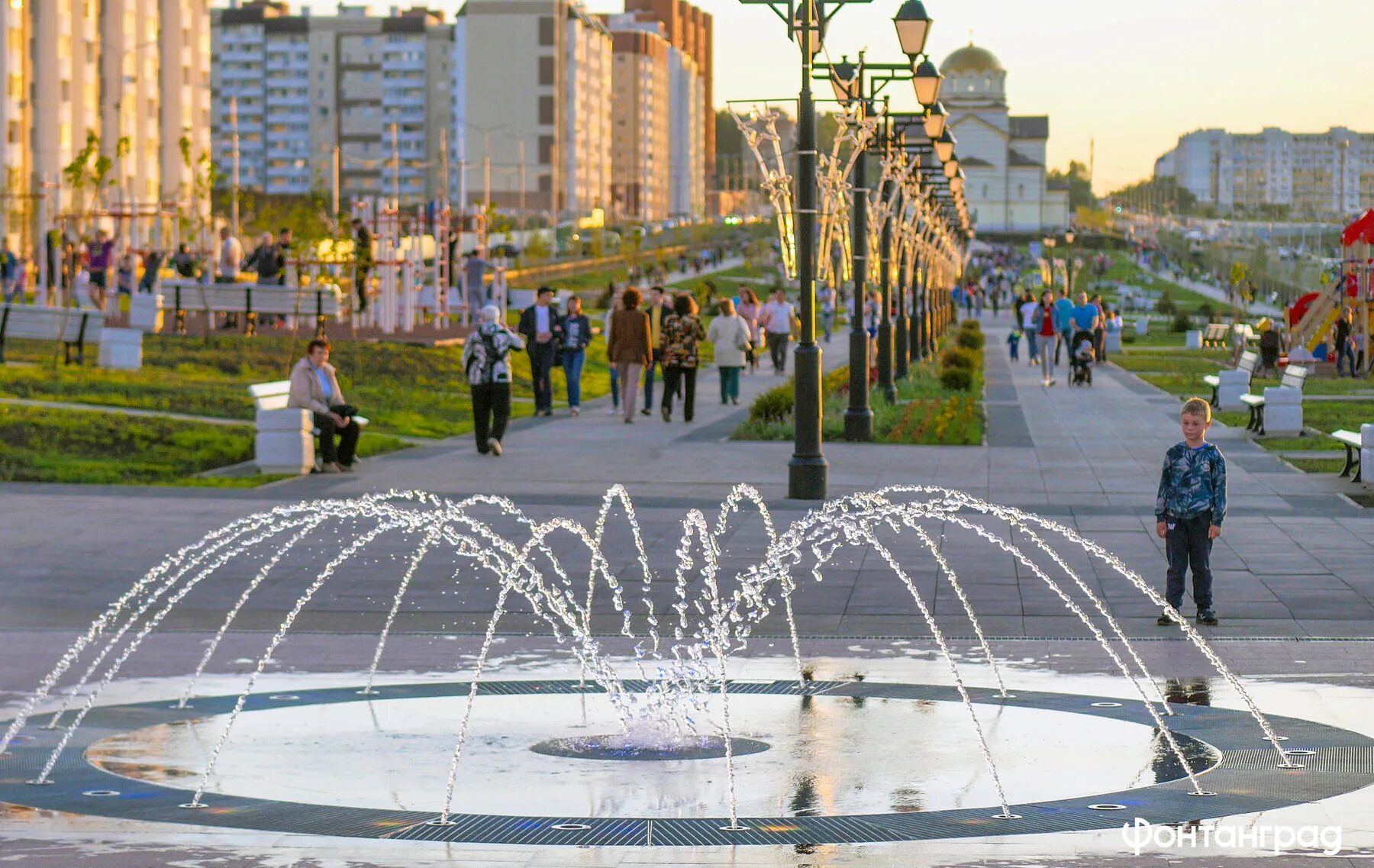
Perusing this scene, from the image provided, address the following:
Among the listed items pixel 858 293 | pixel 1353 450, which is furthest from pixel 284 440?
pixel 858 293

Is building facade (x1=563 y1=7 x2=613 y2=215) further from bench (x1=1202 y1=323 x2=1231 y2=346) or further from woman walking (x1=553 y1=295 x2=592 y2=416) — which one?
woman walking (x1=553 y1=295 x2=592 y2=416)

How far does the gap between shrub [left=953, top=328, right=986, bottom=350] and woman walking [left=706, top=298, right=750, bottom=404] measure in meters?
19.5

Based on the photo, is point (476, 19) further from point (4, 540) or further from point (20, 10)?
point (4, 540)

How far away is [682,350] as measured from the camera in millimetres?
26000

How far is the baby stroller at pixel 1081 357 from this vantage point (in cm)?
3825

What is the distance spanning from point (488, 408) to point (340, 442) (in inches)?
87.2

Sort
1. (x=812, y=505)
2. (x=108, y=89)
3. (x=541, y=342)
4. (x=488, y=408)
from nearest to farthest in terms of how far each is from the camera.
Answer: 1. (x=812, y=505)
2. (x=488, y=408)
3. (x=541, y=342)
4. (x=108, y=89)

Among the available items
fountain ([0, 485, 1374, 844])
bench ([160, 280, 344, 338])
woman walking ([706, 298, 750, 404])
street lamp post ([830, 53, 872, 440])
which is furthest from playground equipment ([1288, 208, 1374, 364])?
fountain ([0, 485, 1374, 844])

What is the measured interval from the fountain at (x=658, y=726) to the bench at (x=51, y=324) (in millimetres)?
19243

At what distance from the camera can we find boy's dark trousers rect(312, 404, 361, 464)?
19.1 meters

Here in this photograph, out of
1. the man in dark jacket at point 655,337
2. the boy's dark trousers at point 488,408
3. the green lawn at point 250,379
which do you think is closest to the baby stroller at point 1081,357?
the green lawn at point 250,379

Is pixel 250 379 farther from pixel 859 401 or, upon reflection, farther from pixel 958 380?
pixel 958 380

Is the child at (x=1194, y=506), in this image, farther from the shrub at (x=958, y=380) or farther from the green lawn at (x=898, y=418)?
the shrub at (x=958, y=380)

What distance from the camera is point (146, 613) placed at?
37.4ft
